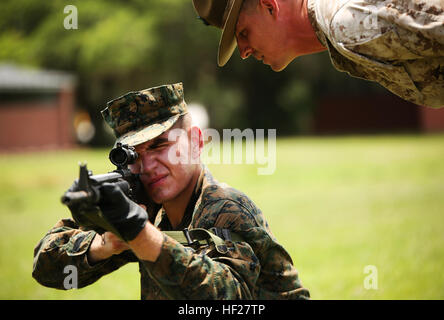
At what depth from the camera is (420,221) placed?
8.71 metres

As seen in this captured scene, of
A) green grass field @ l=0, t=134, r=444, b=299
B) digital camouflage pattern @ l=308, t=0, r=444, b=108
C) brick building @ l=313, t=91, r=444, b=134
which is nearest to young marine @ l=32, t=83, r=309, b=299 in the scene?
digital camouflage pattern @ l=308, t=0, r=444, b=108

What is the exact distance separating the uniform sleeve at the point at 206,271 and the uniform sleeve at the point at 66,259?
540 mm

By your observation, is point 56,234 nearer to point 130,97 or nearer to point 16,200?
point 130,97

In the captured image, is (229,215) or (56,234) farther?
(56,234)

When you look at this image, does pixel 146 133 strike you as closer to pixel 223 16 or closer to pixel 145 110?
pixel 145 110

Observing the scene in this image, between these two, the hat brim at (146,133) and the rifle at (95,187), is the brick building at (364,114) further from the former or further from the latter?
the rifle at (95,187)

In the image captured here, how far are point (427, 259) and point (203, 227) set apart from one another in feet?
14.7

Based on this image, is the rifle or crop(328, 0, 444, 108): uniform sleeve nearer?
the rifle

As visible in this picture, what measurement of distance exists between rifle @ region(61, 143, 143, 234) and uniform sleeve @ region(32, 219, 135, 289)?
8.9 inches

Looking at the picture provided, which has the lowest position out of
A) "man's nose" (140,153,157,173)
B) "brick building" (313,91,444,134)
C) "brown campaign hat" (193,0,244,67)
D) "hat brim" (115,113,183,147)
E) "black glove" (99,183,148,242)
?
"black glove" (99,183,148,242)

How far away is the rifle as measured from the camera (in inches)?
83.0

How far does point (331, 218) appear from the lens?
9836 millimetres

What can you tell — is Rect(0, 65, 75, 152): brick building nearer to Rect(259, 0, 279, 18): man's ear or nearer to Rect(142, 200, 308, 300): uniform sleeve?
Rect(259, 0, 279, 18): man's ear

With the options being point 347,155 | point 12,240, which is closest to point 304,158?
point 347,155
